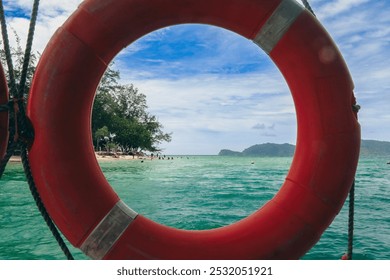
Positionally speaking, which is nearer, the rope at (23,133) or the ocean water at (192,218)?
the rope at (23,133)

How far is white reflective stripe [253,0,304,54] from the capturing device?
154 centimetres

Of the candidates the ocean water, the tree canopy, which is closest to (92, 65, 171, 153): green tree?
the tree canopy

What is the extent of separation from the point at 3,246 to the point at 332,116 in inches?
154

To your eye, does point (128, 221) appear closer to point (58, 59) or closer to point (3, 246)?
point (58, 59)

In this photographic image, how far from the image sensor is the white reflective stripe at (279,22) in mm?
1538

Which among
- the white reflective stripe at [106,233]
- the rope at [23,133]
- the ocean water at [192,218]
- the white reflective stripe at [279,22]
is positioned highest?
the white reflective stripe at [279,22]

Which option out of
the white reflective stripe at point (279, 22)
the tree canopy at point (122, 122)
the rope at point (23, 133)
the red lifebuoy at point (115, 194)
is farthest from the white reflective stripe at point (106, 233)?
the tree canopy at point (122, 122)

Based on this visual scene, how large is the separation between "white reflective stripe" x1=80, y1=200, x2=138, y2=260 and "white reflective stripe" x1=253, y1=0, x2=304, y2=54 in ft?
3.29

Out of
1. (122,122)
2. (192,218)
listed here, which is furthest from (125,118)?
(192,218)

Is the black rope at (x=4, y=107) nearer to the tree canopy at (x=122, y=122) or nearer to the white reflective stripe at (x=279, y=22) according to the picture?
the white reflective stripe at (x=279, y=22)

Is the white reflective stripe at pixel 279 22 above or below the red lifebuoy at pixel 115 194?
above

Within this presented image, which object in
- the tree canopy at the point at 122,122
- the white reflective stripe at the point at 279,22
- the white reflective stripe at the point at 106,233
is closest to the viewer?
the white reflective stripe at the point at 106,233

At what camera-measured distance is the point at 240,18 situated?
1.56m

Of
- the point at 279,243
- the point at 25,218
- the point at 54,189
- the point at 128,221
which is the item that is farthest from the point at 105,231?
the point at 25,218
